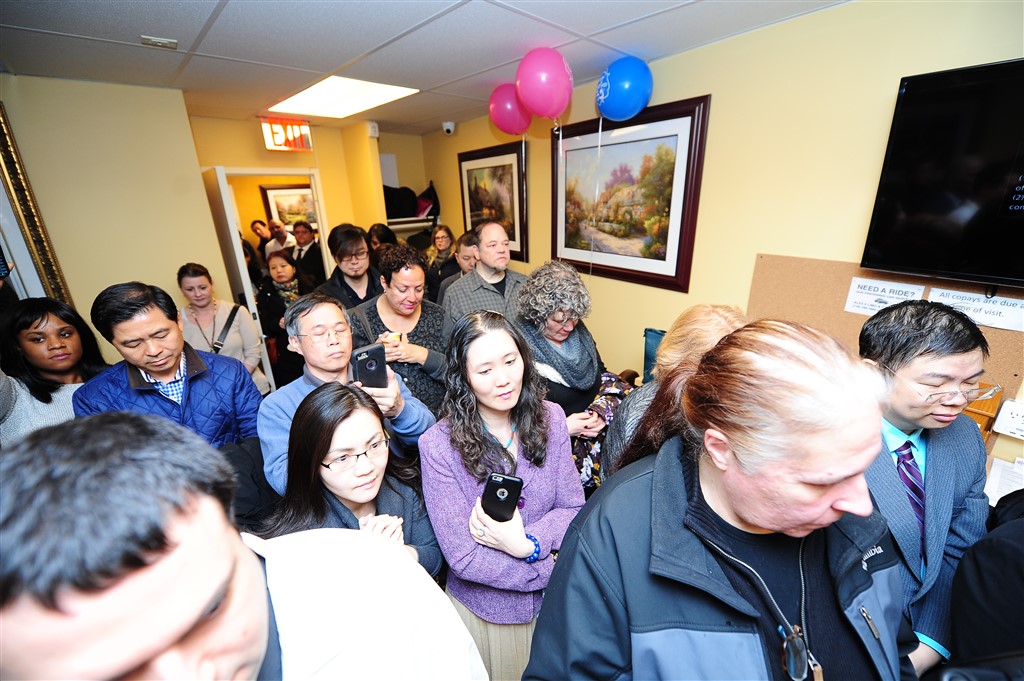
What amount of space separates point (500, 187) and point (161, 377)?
3434 mm

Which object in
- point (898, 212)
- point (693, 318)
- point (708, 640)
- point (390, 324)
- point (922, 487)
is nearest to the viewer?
point (708, 640)

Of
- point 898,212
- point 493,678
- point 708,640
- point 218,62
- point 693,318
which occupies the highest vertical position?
point 218,62

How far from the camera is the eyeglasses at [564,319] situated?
195cm

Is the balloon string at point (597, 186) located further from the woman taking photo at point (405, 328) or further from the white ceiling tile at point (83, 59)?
the white ceiling tile at point (83, 59)

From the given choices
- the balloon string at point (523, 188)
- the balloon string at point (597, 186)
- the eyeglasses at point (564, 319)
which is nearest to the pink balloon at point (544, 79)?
the balloon string at point (597, 186)

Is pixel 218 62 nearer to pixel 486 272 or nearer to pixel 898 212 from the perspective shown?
pixel 486 272

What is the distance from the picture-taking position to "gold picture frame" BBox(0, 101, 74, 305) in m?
2.43

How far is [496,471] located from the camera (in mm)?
1304

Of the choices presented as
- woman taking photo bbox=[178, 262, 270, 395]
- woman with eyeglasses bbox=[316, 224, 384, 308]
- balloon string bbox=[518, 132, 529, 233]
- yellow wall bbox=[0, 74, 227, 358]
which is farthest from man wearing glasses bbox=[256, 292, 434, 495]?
balloon string bbox=[518, 132, 529, 233]

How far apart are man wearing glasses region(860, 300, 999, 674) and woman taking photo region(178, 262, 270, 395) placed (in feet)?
10.5

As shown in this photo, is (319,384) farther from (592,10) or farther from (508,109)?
(508,109)

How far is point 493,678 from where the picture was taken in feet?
4.22

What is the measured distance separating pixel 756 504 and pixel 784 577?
8.5 inches

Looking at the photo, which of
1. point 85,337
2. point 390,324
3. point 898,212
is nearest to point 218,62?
point 85,337
